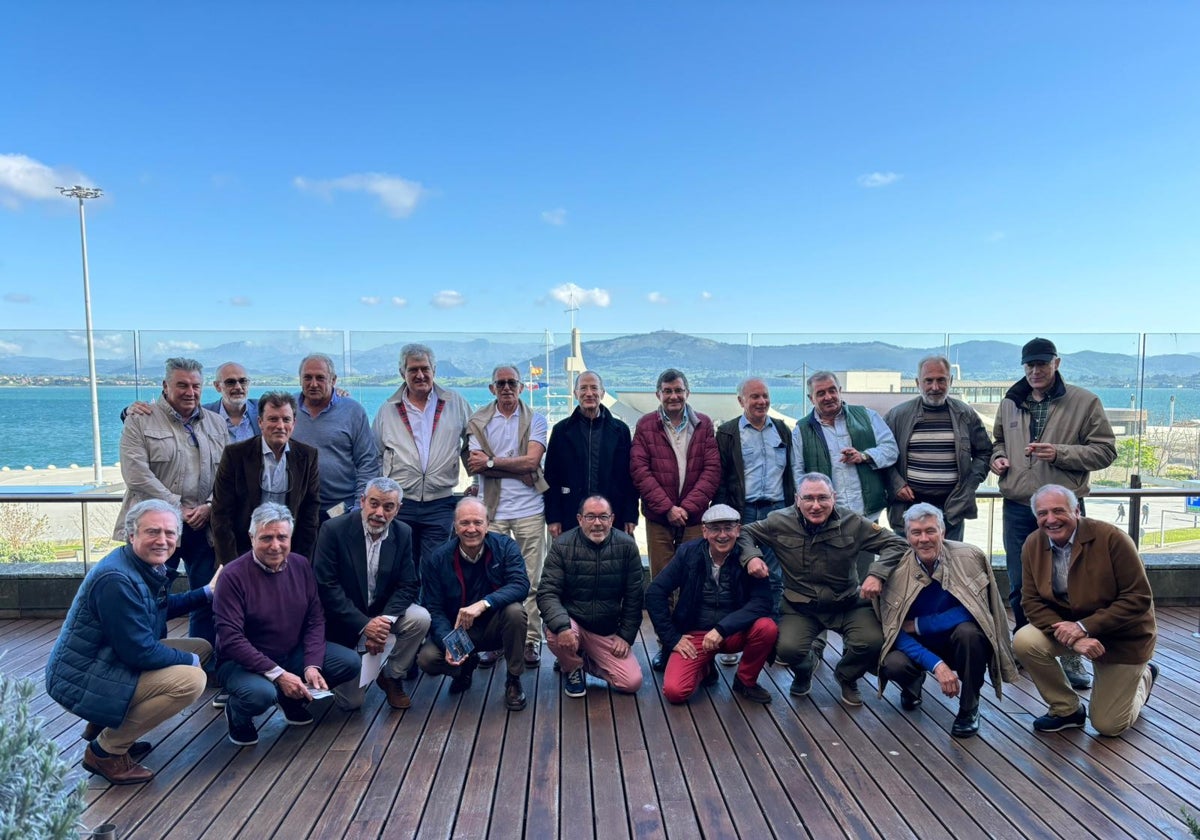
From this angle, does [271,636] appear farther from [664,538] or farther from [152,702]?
[664,538]

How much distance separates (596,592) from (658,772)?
1.13 m

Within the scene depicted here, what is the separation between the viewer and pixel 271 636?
3342mm

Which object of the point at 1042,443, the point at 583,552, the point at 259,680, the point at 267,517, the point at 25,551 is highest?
the point at 1042,443

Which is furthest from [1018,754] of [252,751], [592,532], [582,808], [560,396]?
[560,396]

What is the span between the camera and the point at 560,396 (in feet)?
19.1

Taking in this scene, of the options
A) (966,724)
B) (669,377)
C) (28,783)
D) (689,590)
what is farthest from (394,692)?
(966,724)

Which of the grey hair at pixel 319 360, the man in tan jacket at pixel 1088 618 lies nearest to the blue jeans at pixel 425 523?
the grey hair at pixel 319 360

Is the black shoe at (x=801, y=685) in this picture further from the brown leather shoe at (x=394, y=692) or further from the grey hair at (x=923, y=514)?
the brown leather shoe at (x=394, y=692)

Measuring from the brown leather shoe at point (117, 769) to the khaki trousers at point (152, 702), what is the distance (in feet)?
0.12

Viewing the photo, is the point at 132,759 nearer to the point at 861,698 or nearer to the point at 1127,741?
the point at 861,698

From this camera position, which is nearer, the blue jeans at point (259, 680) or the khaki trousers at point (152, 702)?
the khaki trousers at point (152, 702)

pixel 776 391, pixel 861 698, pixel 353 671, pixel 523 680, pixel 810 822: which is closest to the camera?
pixel 810 822

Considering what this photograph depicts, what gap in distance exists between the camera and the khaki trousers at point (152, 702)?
292 cm

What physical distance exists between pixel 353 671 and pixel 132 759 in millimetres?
965
